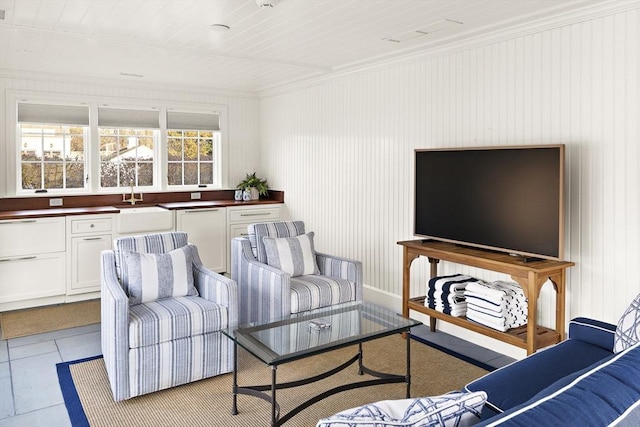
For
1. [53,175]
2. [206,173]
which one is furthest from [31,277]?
[206,173]

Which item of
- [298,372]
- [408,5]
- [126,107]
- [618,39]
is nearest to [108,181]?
[126,107]

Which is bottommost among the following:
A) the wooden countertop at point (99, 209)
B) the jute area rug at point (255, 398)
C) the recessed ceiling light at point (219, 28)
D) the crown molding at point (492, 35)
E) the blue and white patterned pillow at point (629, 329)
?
the jute area rug at point (255, 398)

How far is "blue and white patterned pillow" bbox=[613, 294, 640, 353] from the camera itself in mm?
2168

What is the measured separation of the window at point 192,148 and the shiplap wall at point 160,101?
0.16m

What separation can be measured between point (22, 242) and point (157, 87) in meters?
2.36

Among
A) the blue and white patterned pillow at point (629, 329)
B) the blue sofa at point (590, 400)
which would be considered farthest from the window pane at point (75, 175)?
the blue sofa at point (590, 400)

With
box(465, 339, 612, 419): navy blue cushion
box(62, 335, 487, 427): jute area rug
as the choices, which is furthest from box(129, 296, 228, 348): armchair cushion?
box(465, 339, 612, 419): navy blue cushion

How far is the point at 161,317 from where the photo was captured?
314 centimetres

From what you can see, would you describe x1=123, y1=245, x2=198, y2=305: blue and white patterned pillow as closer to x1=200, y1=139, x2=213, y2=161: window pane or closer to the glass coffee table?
the glass coffee table

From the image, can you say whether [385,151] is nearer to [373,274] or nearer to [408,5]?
[373,274]

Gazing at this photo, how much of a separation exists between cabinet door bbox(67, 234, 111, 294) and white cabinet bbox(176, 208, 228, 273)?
0.93 metres

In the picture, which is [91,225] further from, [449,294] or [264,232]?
[449,294]

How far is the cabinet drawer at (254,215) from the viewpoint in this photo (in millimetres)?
6332

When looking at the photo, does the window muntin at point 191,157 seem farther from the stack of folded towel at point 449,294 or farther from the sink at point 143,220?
the stack of folded towel at point 449,294
